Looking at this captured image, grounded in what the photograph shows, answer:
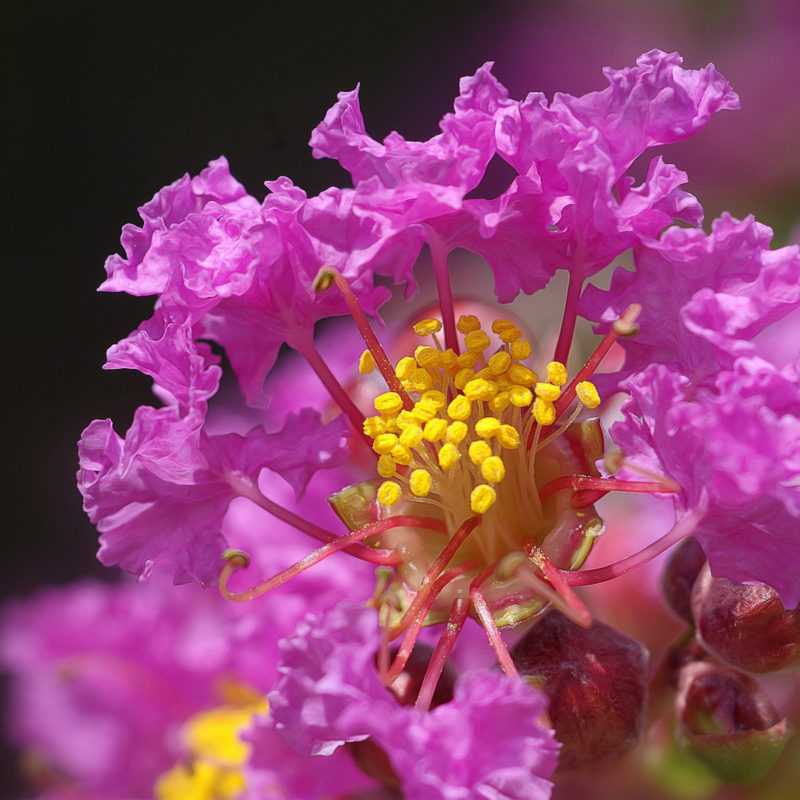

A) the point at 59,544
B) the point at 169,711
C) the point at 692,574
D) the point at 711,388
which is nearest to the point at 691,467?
the point at 711,388

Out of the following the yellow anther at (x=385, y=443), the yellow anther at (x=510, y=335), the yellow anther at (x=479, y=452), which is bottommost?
the yellow anther at (x=479, y=452)

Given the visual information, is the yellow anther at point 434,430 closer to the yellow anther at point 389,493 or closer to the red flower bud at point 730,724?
the yellow anther at point 389,493

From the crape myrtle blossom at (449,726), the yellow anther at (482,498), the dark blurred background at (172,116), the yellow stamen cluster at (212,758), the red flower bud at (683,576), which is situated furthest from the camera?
the dark blurred background at (172,116)

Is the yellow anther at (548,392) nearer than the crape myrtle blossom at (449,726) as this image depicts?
No

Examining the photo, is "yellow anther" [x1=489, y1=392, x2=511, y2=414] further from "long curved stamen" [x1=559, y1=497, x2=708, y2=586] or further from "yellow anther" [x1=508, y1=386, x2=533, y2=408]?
"long curved stamen" [x1=559, y1=497, x2=708, y2=586]

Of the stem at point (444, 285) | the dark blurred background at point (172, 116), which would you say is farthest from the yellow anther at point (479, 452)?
the dark blurred background at point (172, 116)

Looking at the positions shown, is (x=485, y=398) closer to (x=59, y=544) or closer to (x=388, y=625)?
(x=388, y=625)

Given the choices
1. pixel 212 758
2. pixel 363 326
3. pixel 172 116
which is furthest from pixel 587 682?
pixel 172 116

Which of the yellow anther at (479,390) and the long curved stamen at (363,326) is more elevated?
the long curved stamen at (363,326)
